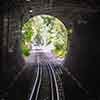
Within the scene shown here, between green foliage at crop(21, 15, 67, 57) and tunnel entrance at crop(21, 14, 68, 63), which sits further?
green foliage at crop(21, 15, 67, 57)

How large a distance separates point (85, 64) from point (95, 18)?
12.7 feet

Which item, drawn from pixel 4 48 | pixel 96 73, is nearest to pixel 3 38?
pixel 4 48

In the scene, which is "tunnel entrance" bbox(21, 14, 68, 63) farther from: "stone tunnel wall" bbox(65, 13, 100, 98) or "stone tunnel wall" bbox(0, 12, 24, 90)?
"stone tunnel wall" bbox(65, 13, 100, 98)

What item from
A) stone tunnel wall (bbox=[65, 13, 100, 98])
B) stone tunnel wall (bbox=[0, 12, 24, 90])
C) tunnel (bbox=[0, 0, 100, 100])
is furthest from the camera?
stone tunnel wall (bbox=[0, 12, 24, 90])

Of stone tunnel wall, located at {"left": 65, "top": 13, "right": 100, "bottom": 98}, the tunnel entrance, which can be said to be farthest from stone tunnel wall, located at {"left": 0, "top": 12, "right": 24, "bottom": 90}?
the tunnel entrance

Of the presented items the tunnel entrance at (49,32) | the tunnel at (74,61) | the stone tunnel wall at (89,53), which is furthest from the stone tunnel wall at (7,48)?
the tunnel entrance at (49,32)

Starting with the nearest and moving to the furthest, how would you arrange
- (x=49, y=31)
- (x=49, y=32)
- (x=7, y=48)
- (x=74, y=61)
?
1. (x=7, y=48)
2. (x=74, y=61)
3. (x=49, y=31)
4. (x=49, y=32)

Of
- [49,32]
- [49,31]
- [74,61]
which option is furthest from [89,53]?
[49,32]

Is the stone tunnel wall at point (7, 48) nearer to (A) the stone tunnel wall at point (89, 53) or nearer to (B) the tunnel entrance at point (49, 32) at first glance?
(A) the stone tunnel wall at point (89, 53)

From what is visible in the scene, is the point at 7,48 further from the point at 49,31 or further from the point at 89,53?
the point at 49,31

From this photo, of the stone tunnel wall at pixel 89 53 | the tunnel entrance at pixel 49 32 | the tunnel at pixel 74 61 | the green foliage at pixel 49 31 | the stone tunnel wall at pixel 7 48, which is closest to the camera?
the tunnel at pixel 74 61

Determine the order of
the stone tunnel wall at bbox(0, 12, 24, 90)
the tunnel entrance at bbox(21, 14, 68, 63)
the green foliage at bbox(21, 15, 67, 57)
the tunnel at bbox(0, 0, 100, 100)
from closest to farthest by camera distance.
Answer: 1. the tunnel at bbox(0, 0, 100, 100)
2. the stone tunnel wall at bbox(0, 12, 24, 90)
3. the tunnel entrance at bbox(21, 14, 68, 63)
4. the green foliage at bbox(21, 15, 67, 57)

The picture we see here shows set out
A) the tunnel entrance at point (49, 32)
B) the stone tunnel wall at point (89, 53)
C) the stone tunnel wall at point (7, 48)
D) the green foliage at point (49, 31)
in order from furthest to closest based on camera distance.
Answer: the green foliage at point (49, 31), the tunnel entrance at point (49, 32), the stone tunnel wall at point (7, 48), the stone tunnel wall at point (89, 53)

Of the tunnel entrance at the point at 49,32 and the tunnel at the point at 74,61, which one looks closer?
the tunnel at the point at 74,61
